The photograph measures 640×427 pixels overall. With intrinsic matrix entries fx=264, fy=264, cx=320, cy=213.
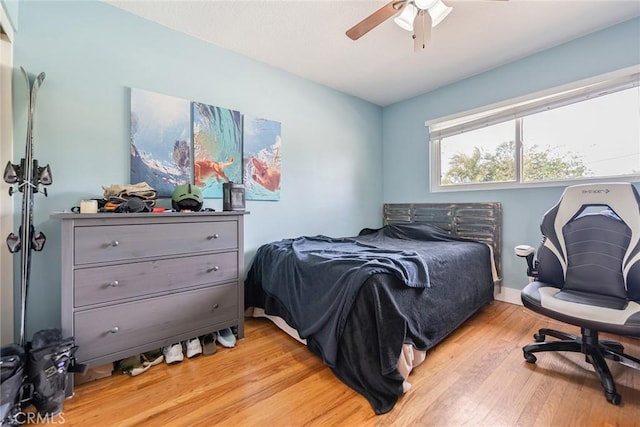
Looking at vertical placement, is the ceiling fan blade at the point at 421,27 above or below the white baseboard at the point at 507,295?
above

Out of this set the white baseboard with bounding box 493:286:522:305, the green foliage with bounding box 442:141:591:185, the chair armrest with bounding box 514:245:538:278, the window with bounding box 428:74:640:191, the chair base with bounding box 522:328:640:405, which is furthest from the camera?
the white baseboard with bounding box 493:286:522:305

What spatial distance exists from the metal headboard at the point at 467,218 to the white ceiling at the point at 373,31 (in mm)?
1477

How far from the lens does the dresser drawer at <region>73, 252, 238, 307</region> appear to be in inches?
56.7

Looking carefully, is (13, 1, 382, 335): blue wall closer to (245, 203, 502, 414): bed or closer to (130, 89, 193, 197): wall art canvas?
(130, 89, 193, 197): wall art canvas

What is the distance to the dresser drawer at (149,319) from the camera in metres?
1.44

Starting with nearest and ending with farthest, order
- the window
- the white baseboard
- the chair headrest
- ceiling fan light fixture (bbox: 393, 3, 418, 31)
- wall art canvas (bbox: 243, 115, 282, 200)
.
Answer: the chair headrest, ceiling fan light fixture (bbox: 393, 3, 418, 31), the window, wall art canvas (bbox: 243, 115, 282, 200), the white baseboard

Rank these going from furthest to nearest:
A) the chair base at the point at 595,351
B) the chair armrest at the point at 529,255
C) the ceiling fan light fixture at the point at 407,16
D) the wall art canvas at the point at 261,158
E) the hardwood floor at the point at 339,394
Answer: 1. the wall art canvas at the point at 261,158
2. the chair armrest at the point at 529,255
3. the ceiling fan light fixture at the point at 407,16
4. the chair base at the point at 595,351
5. the hardwood floor at the point at 339,394

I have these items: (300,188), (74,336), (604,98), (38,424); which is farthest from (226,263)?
(604,98)

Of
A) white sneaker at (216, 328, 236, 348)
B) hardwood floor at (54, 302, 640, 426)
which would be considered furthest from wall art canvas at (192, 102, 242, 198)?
hardwood floor at (54, 302, 640, 426)

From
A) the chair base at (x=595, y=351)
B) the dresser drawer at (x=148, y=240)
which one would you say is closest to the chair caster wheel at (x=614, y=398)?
the chair base at (x=595, y=351)

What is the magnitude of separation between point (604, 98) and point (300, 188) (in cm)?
283

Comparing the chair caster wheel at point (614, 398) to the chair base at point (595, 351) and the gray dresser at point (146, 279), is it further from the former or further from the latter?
the gray dresser at point (146, 279)

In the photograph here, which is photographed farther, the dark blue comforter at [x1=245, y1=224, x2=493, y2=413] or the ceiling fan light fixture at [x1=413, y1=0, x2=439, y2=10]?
the ceiling fan light fixture at [x1=413, y1=0, x2=439, y2=10]

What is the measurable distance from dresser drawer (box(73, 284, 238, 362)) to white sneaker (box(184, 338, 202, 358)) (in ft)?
0.32
